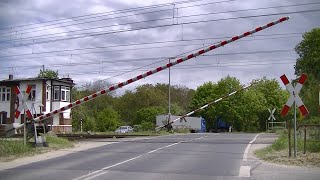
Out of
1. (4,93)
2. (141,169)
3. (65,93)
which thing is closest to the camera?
(141,169)

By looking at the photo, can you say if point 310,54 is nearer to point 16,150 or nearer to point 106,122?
point 106,122

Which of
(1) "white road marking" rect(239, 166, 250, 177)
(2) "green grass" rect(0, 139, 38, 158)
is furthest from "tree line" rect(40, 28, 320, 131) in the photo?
(1) "white road marking" rect(239, 166, 250, 177)

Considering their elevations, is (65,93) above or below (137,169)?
above

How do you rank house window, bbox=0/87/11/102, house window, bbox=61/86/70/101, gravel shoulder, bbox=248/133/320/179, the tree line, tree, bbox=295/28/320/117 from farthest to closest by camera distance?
the tree line < tree, bbox=295/28/320/117 < house window, bbox=0/87/11/102 < house window, bbox=61/86/70/101 < gravel shoulder, bbox=248/133/320/179

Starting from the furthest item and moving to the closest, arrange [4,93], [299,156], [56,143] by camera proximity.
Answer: [4,93]
[56,143]
[299,156]

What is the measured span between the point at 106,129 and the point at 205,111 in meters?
25.9

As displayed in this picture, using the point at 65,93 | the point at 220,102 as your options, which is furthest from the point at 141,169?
the point at 220,102

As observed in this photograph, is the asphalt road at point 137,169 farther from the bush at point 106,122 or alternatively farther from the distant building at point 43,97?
the bush at point 106,122

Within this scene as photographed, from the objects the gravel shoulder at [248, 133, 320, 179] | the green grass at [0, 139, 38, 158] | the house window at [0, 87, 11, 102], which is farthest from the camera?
the house window at [0, 87, 11, 102]

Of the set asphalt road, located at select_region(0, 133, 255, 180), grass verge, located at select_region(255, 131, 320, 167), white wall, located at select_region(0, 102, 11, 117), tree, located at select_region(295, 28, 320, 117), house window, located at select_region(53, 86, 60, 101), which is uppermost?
tree, located at select_region(295, 28, 320, 117)

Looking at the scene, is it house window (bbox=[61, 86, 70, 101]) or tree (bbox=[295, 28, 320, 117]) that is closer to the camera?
house window (bbox=[61, 86, 70, 101])

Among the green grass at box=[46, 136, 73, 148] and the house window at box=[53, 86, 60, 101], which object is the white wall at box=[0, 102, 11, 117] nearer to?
the house window at box=[53, 86, 60, 101]

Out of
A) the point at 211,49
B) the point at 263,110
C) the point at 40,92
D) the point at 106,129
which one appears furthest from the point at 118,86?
the point at 263,110

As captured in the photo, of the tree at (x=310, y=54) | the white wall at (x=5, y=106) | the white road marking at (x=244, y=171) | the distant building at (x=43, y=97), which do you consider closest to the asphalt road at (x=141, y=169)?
the white road marking at (x=244, y=171)
